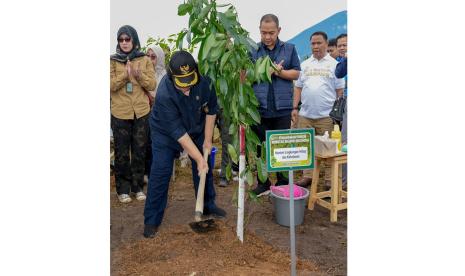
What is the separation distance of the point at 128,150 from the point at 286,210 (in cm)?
125

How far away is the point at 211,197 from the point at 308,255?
30.8 inches

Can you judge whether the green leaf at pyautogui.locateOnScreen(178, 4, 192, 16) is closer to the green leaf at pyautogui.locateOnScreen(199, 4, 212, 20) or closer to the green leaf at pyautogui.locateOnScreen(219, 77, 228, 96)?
the green leaf at pyautogui.locateOnScreen(199, 4, 212, 20)

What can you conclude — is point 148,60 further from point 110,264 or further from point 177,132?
point 110,264

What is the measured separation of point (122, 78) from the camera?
309 cm

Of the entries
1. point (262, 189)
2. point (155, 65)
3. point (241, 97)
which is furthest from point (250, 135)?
point (155, 65)

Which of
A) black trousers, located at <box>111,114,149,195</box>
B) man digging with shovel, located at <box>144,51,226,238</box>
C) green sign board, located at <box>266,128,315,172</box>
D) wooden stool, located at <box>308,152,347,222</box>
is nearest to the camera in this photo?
green sign board, located at <box>266,128,315,172</box>

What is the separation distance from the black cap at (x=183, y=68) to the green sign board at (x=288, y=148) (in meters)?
0.75

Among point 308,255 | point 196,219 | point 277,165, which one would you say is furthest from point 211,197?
point 277,165

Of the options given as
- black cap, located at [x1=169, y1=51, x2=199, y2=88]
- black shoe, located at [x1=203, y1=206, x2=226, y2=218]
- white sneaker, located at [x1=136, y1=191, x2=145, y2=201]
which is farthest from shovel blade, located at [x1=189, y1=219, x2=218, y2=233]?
black cap, located at [x1=169, y1=51, x2=199, y2=88]

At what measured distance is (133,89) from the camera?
3.20 m

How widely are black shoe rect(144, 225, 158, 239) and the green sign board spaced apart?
1068mm

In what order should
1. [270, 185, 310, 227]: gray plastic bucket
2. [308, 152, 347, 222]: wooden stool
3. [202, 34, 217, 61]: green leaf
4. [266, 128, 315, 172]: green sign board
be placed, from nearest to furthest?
[266, 128, 315, 172]: green sign board < [202, 34, 217, 61]: green leaf < [270, 185, 310, 227]: gray plastic bucket < [308, 152, 347, 222]: wooden stool

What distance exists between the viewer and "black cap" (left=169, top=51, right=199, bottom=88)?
8.72 feet

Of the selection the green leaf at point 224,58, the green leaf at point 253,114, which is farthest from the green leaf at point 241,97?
the green leaf at point 224,58
